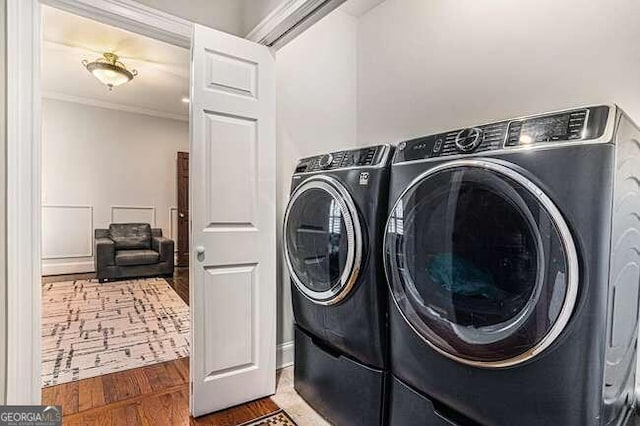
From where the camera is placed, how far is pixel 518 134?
969 mm

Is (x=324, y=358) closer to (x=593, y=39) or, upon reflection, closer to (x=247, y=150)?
(x=247, y=150)

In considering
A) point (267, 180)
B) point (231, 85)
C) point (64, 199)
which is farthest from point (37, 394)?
point (64, 199)

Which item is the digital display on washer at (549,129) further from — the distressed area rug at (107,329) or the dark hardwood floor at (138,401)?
the distressed area rug at (107,329)

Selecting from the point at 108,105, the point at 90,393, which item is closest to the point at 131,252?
the point at 108,105

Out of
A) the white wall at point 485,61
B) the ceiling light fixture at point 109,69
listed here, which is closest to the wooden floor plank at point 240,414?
the white wall at point 485,61

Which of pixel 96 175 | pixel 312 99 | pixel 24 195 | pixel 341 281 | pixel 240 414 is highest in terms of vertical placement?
pixel 312 99

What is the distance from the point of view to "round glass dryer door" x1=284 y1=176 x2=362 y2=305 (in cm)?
145

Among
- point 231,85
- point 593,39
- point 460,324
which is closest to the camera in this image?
point 460,324

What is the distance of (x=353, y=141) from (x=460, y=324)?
6.14 ft

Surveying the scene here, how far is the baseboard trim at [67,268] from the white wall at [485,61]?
502 cm

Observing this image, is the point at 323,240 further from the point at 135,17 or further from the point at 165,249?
the point at 165,249

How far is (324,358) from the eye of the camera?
1.66 metres

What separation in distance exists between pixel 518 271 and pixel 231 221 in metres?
1.35

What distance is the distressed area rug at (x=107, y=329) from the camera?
7.31ft
